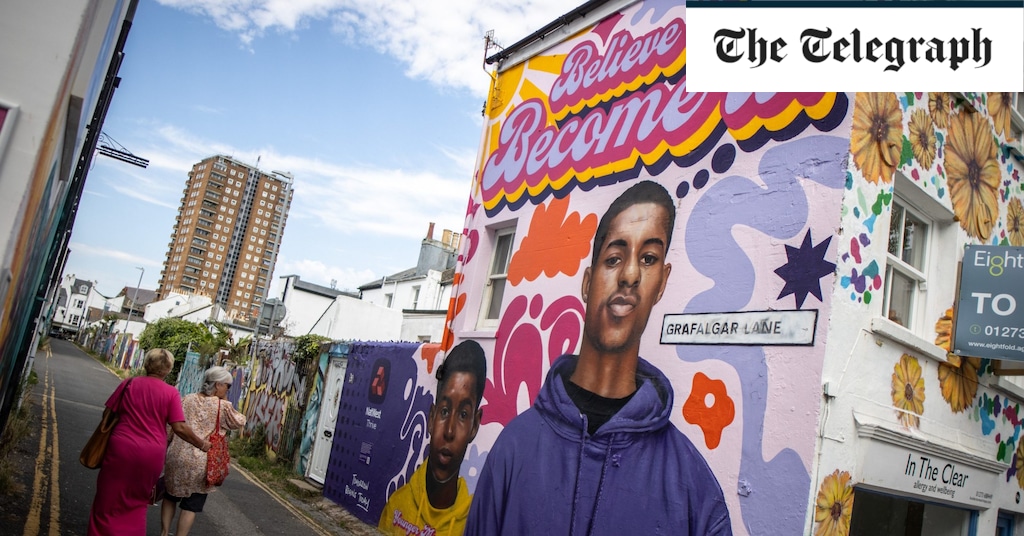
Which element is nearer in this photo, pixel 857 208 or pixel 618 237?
pixel 857 208

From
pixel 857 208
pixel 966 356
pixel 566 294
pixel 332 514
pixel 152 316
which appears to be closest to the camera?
pixel 857 208

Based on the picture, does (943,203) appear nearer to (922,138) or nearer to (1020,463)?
(922,138)

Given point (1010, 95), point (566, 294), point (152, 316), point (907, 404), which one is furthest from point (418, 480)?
point (152, 316)

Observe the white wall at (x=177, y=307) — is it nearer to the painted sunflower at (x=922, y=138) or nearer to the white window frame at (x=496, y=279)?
the white window frame at (x=496, y=279)

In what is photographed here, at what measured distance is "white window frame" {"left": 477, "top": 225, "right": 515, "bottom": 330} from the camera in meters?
8.91

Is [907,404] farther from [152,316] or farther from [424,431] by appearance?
[152,316]

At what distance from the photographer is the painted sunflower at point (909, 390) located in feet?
17.6

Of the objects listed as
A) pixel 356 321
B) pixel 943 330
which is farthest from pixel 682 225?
pixel 356 321

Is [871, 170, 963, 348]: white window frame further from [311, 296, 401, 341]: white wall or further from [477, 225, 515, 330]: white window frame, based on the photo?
[311, 296, 401, 341]: white wall

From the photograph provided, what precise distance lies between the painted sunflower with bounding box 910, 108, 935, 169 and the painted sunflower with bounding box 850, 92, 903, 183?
0.27m

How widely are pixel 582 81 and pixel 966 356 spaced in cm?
507

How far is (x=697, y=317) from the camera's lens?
19.2ft

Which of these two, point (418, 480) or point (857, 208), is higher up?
point (857, 208)

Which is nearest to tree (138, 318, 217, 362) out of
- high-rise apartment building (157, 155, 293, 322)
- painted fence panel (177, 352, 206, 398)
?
painted fence panel (177, 352, 206, 398)
